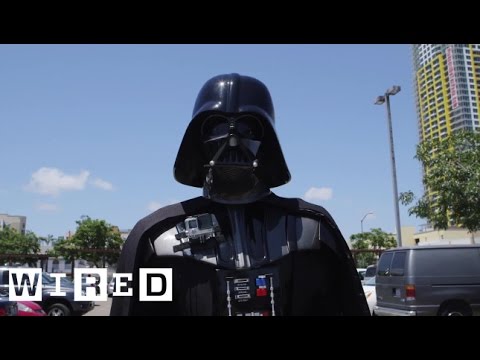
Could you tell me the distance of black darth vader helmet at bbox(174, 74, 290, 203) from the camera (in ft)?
7.89

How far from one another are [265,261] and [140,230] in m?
0.70

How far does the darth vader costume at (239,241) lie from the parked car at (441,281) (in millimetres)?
6841

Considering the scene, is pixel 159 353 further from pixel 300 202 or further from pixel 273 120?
pixel 273 120

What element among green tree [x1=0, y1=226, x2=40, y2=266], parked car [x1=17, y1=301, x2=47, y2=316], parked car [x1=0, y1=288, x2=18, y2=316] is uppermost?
green tree [x1=0, y1=226, x2=40, y2=266]

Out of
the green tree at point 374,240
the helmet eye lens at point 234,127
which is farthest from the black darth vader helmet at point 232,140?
the green tree at point 374,240

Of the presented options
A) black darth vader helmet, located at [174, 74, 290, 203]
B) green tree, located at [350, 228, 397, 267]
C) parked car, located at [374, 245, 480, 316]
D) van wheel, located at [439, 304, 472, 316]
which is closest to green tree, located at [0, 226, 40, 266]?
green tree, located at [350, 228, 397, 267]

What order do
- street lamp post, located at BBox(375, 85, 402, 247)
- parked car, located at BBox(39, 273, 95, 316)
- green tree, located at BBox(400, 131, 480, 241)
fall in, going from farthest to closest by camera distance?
street lamp post, located at BBox(375, 85, 402, 247), green tree, located at BBox(400, 131, 480, 241), parked car, located at BBox(39, 273, 95, 316)

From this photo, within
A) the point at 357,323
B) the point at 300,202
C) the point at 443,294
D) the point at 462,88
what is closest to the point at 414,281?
the point at 443,294

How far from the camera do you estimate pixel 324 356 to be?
1.15m

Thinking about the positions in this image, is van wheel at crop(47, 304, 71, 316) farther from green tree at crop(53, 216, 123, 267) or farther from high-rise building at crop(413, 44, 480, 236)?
green tree at crop(53, 216, 123, 267)

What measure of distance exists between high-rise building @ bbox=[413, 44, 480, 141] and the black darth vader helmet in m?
19.2

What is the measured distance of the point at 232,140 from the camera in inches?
93.4

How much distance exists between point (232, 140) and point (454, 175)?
11.7 meters

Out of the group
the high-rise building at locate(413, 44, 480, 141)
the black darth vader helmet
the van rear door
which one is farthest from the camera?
the high-rise building at locate(413, 44, 480, 141)
